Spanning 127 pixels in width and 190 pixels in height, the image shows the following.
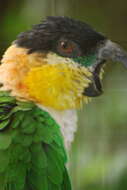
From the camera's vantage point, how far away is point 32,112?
0.99m

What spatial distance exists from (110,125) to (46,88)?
0.97 m

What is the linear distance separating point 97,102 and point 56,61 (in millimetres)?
1010

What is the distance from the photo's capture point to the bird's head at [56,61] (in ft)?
3.43

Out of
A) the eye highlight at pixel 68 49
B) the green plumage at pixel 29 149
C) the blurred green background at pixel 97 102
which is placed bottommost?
the blurred green background at pixel 97 102

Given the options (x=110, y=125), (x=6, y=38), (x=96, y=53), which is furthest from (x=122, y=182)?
(x=96, y=53)

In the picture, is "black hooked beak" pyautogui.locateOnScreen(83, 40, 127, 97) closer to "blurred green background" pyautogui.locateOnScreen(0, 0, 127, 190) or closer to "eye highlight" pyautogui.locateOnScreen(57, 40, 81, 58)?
"eye highlight" pyautogui.locateOnScreen(57, 40, 81, 58)

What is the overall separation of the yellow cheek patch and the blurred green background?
0.78 meters

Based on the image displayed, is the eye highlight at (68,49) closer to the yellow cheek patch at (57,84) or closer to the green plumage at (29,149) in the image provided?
the yellow cheek patch at (57,84)

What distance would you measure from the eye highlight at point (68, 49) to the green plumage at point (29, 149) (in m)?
0.14

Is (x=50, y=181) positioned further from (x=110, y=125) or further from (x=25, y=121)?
(x=110, y=125)

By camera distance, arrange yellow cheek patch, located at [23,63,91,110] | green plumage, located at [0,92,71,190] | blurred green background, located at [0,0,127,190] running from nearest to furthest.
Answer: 1. green plumage, located at [0,92,71,190]
2. yellow cheek patch, located at [23,63,91,110]
3. blurred green background, located at [0,0,127,190]

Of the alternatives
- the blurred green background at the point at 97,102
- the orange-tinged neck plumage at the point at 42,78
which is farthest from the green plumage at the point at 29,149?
the blurred green background at the point at 97,102

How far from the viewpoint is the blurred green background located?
1884 mm

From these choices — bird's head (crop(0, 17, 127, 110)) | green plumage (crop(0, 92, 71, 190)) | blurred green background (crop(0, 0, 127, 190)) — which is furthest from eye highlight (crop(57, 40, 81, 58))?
blurred green background (crop(0, 0, 127, 190))
